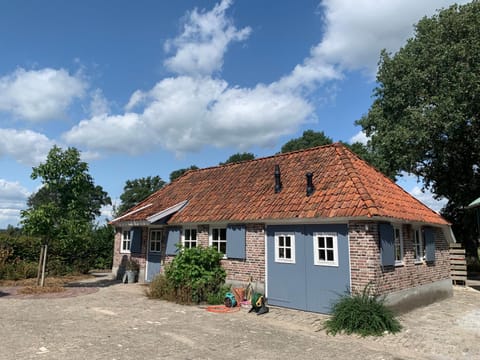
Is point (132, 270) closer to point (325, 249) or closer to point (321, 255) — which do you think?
point (321, 255)

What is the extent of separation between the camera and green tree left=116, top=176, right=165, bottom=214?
55688mm

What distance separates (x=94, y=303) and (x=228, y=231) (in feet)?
16.7

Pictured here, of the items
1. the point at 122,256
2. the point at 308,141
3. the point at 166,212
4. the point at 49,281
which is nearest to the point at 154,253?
the point at 166,212

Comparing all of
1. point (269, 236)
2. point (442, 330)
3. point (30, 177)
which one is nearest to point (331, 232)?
point (269, 236)

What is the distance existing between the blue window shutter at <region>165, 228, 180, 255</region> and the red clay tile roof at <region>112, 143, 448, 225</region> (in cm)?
51

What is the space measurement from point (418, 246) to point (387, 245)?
10.7 feet

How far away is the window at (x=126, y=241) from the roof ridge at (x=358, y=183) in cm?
1131

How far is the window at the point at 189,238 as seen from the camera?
49.1 ft

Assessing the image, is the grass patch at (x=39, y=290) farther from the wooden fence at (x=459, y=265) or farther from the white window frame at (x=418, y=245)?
the wooden fence at (x=459, y=265)

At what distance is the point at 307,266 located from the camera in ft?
36.1

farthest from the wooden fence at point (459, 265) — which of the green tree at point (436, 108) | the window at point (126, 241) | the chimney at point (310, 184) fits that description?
the window at point (126, 241)

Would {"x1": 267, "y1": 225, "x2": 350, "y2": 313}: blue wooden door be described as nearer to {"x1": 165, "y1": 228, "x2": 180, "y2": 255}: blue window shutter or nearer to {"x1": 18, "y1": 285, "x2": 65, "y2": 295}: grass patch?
{"x1": 165, "y1": 228, "x2": 180, "y2": 255}: blue window shutter

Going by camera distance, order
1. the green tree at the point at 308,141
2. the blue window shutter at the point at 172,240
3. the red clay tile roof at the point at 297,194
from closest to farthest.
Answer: the red clay tile roof at the point at 297,194
the blue window shutter at the point at 172,240
the green tree at the point at 308,141

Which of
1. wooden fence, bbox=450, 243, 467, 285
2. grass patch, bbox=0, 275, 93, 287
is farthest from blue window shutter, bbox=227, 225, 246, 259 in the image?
wooden fence, bbox=450, 243, 467, 285
